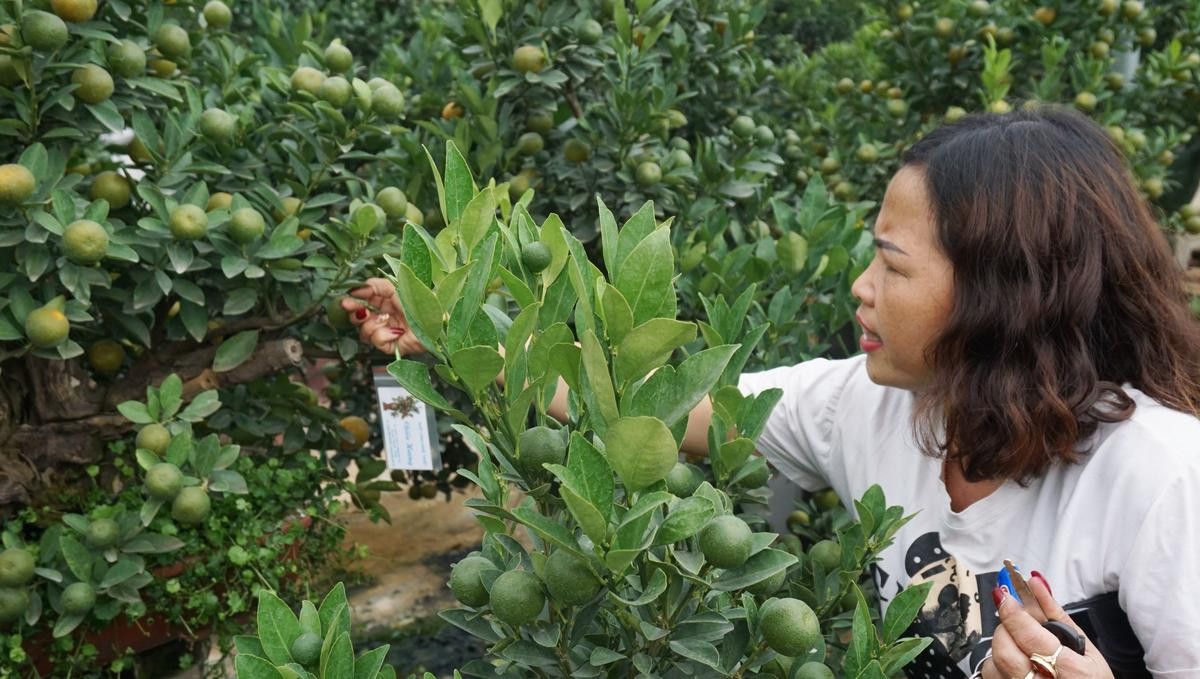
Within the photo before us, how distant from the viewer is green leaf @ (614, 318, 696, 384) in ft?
2.37

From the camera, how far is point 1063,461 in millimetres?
1256

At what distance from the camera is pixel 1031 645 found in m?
0.95

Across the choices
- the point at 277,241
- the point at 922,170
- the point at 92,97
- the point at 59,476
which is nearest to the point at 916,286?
the point at 922,170

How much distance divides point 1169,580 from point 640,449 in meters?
0.79

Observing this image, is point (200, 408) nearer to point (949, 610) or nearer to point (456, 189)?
point (456, 189)

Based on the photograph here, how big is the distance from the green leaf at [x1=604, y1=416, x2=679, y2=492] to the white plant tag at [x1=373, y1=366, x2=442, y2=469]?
3.16ft

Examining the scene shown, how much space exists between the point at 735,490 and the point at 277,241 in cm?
91

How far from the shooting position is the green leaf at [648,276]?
0.78m

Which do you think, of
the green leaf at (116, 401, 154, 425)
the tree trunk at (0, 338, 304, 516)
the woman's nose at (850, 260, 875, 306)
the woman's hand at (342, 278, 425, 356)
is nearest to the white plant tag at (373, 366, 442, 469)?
the woman's hand at (342, 278, 425, 356)

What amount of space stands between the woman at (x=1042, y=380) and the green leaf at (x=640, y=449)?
65 cm

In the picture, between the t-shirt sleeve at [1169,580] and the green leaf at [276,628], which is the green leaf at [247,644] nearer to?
the green leaf at [276,628]

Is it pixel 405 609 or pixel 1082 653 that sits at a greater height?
pixel 1082 653

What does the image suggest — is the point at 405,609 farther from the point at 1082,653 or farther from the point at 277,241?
the point at 1082,653

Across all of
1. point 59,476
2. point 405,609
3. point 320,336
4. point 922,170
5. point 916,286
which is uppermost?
point 922,170
